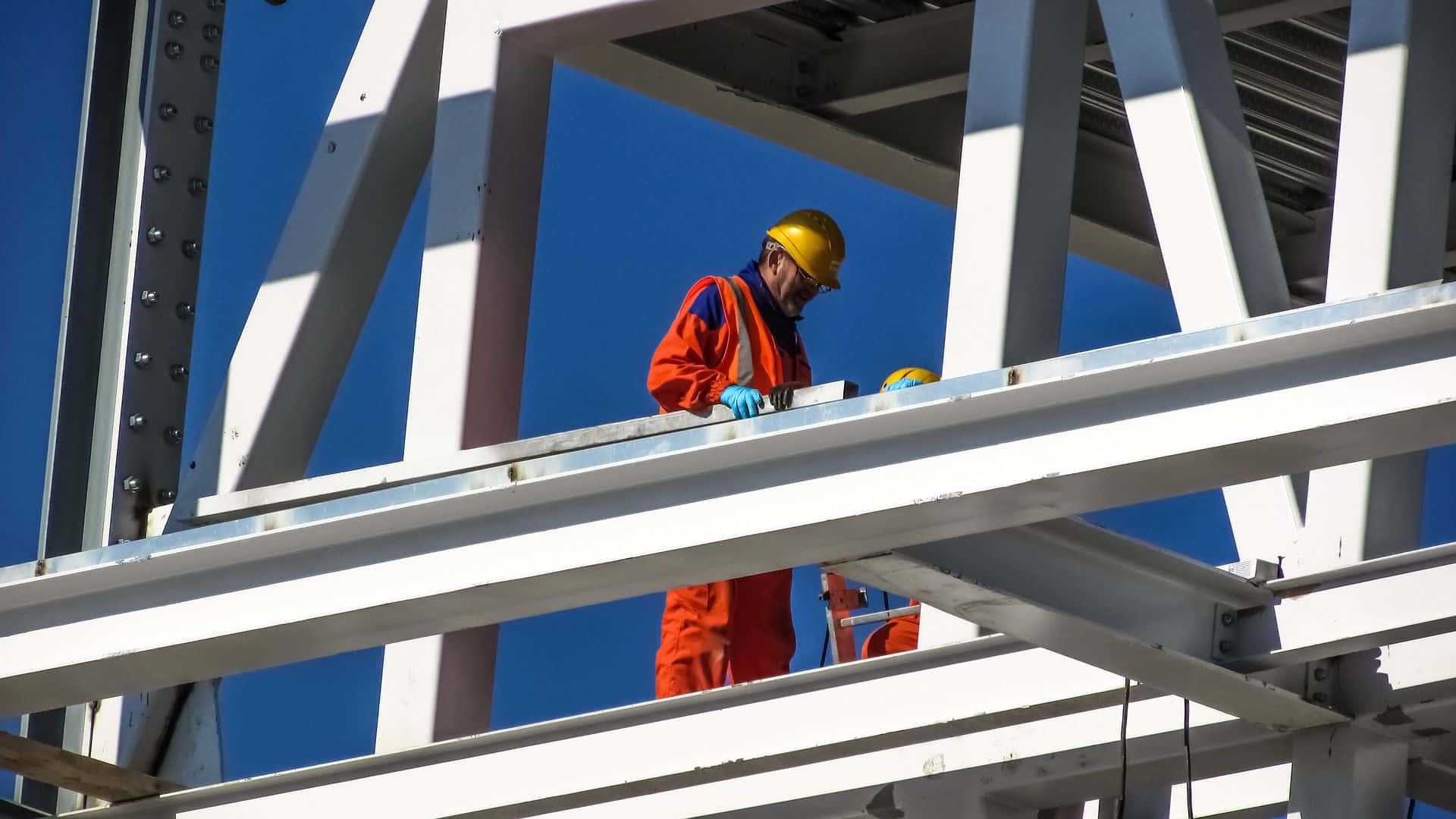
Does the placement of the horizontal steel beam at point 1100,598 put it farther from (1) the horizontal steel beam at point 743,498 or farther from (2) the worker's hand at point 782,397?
(2) the worker's hand at point 782,397

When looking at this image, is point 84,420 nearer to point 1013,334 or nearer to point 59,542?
point 59,542

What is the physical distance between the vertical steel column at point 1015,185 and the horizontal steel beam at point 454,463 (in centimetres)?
62

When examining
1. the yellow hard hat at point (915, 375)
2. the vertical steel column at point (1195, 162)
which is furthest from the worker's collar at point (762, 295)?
the vertical steel column at point (1195, 162)

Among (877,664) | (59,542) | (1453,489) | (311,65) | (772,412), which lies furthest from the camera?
(311,65)

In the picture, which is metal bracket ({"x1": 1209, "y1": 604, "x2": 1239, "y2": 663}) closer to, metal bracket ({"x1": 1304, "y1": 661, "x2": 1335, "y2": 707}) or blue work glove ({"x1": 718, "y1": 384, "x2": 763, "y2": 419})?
metal bracket ({"x1": 1304, "y1": 661, "x2": 1335, "y2": 707})

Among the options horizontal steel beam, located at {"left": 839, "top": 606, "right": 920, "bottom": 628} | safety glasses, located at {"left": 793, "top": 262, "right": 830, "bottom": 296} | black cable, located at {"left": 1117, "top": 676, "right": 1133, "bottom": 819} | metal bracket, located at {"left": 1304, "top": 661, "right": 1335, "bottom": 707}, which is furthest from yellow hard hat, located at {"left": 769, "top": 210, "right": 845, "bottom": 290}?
metal bracket, located at {"left": 1304, "top": 661, "right": 1335, "bottom": 707}

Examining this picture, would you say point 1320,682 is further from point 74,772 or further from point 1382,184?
→ point 74,772

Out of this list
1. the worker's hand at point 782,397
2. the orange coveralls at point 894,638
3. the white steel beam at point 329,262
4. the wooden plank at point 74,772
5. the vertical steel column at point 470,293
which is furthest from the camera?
the orange coveralls at point 894,638

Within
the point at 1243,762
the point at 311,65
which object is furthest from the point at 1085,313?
the point at 1243,762

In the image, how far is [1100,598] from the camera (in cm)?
627

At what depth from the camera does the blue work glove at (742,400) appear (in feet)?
21.9

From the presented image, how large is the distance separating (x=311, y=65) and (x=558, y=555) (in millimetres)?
24920

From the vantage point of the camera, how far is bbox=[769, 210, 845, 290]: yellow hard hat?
9.09 metres

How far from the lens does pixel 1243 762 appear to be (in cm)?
735
